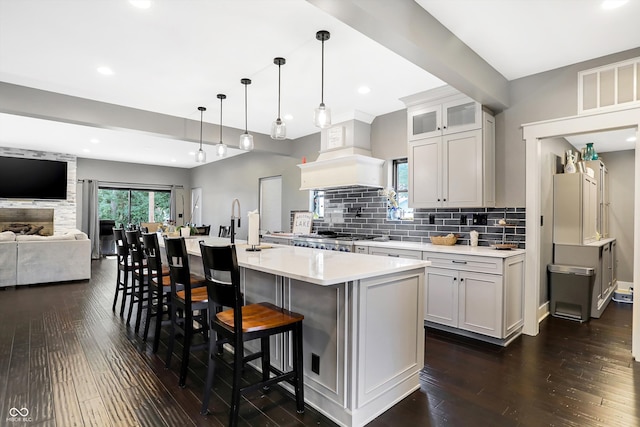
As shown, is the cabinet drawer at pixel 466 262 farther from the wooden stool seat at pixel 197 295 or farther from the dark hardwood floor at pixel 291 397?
the wooden stool seat at pixel 197 295

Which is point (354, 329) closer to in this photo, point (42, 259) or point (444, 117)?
point (444, 117)

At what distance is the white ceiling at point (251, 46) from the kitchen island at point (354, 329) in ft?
6.07

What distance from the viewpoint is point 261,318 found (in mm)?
2033

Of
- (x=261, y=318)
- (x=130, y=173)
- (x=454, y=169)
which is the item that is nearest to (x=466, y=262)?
(x=454, y=169)

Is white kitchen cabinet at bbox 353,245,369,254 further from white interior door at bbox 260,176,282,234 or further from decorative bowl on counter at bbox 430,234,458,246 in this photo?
white interior door at bbox 260,176,282,234

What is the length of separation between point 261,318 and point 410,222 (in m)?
3.06

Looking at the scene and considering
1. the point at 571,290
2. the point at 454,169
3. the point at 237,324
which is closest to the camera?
the point at 237,324

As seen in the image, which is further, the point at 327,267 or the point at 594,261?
the point at 594,261

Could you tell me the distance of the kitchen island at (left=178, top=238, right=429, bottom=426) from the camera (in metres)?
1.94

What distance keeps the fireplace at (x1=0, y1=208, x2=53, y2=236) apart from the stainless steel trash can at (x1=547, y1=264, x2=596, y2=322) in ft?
34.7

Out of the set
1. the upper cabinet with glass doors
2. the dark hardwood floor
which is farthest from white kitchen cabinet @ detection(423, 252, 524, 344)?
the upper cabinet with glass doors

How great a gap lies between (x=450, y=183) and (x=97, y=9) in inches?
141

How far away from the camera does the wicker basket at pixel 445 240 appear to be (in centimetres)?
393

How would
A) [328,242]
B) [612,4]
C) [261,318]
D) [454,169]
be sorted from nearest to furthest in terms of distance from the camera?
[261,318] < [612,4] < [454,169] < [328,242]
